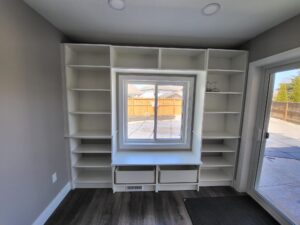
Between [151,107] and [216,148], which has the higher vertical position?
[151,107]

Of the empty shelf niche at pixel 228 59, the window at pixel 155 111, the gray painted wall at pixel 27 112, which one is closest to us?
the gray painted wall at pixel 27 112

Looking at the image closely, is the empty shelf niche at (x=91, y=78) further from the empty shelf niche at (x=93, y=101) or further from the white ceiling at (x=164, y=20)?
the white ceiling at (x=164, y=20)

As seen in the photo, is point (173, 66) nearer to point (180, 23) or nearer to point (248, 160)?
point (180, 23)

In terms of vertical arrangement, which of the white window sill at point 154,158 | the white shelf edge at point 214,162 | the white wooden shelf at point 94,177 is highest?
the white window sill at point 154,158

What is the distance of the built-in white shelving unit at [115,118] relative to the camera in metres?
2.22

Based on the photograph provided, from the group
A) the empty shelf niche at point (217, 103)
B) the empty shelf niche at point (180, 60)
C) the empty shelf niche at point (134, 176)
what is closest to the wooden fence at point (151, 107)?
the empty shelf niche at point (217, 103)

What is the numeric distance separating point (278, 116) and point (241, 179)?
1.12 meters

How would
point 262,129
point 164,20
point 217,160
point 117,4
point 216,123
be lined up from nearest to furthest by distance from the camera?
point 117,4 → point 164,20 → point 262,129 → point 217,160 → point 216,123

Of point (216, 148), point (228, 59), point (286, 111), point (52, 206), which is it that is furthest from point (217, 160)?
point (52, 206)

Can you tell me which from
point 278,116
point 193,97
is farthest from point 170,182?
point 278,116

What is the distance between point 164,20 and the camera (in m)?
1.66

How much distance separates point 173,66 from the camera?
252 cm

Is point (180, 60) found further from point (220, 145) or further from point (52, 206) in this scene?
point (52, 206)

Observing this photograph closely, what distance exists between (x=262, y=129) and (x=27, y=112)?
2.92 metres
